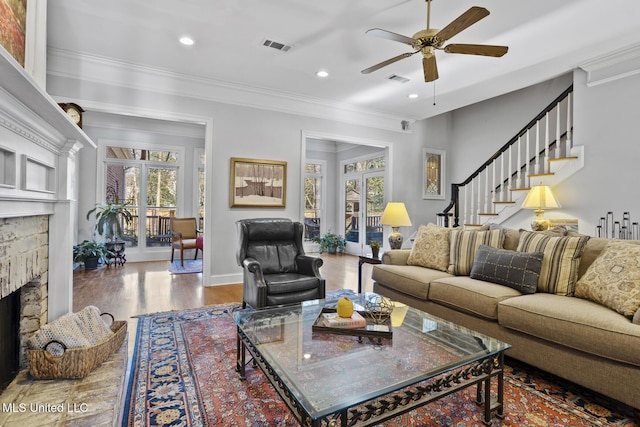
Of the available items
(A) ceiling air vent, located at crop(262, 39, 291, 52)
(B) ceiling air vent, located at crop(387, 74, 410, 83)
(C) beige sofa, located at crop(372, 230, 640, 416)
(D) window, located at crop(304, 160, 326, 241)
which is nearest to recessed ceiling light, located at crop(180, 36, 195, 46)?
(A) ceiling air vent, located at crop(262, 39, 291, 52)

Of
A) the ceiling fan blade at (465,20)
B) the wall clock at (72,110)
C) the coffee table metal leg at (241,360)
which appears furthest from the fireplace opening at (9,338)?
the ceiling fan blade at (465,20)

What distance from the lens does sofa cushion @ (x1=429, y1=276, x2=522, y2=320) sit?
237 centimetres

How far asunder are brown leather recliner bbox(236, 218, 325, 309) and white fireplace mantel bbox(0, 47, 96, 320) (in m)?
1.38

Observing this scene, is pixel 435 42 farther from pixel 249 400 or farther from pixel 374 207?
pixel 374 207

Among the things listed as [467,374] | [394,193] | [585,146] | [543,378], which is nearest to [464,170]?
[394,193]

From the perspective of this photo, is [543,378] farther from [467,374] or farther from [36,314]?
[36,314]

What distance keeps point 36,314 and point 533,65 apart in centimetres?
512

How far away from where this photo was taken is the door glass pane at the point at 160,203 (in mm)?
6773

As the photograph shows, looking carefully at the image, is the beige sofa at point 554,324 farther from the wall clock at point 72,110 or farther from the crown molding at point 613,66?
the wall clock at point 72,110

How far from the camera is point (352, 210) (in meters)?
8.18

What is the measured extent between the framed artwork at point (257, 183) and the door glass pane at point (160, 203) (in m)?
2.83

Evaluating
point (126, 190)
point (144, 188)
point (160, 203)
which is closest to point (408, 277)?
Result: point (160, 203)

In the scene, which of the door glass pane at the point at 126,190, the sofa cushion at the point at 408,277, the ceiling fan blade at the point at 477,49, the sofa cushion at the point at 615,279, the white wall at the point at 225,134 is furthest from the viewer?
the door glass pane at the point at 126,190

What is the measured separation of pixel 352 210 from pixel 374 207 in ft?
2.46
